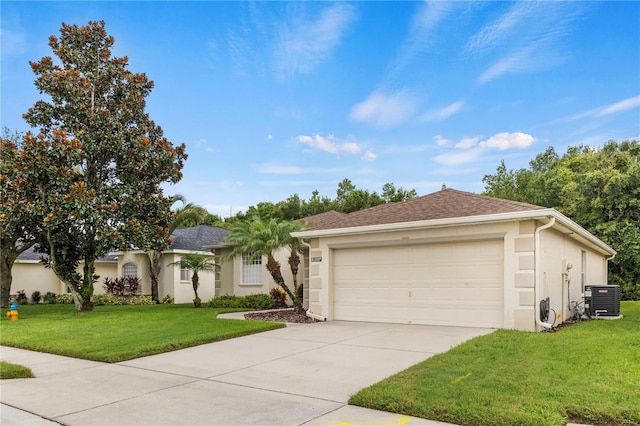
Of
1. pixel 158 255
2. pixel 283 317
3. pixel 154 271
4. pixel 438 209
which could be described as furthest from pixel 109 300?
pixel 438 209

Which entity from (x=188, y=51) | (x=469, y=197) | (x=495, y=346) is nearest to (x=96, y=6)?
(x=188, y=51)

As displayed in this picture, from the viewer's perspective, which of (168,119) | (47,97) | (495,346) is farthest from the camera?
(168,119)

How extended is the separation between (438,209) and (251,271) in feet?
38.6

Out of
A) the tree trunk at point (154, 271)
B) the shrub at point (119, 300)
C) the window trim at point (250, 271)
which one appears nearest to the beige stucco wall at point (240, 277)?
the window trim at point (250, 271)

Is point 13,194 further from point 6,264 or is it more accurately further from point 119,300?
point 119,300

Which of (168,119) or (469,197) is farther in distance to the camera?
(168,119)

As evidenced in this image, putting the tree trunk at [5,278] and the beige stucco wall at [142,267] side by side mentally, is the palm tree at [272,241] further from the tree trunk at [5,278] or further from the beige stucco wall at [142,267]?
the beige stucco wall at [142,267]

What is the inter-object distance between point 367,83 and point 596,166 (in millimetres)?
19413

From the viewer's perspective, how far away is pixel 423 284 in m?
12.4

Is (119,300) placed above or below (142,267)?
below

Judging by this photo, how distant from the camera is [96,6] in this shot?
53.0 ft

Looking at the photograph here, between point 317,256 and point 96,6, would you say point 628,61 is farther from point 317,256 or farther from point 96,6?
point 96,6

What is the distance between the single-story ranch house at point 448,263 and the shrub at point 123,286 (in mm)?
15942

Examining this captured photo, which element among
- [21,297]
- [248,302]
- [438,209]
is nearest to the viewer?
[438,209]
